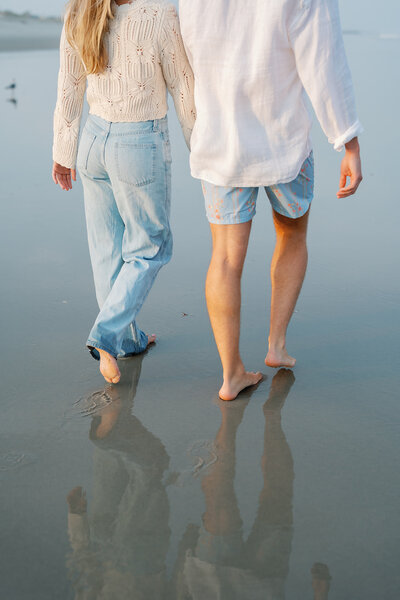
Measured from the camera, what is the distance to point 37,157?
19.0ft

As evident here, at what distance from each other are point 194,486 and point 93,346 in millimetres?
666

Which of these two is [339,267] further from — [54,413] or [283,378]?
[54,413]

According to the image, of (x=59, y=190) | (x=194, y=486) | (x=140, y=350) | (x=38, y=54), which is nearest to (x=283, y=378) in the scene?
(x=140, y=350)

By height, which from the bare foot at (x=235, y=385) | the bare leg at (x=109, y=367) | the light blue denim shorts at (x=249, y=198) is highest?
the light blue denim shorts at (x=249, y=198)

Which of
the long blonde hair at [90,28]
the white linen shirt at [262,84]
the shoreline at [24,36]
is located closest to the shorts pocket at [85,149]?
the long blonde hair at [90,28]

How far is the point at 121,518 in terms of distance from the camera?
6.11 ft

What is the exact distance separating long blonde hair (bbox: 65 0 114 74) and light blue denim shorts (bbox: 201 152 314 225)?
51 centimetres

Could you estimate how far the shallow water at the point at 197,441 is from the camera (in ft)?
5.54

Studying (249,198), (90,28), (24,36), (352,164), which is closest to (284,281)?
(249,198)

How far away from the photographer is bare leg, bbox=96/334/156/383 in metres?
2.45

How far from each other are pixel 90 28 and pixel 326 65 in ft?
2.38

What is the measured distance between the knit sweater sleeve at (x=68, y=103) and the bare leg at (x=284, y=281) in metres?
0.75

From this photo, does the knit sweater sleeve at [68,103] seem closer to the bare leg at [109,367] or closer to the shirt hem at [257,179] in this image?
the shirt hem at [257,179]

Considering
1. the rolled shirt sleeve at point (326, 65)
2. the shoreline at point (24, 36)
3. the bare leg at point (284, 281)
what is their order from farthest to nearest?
the shoreline at point (24, 36) → the bare leg at point (284, 281) → the rolled shirt sleeve at point (326, 65)
